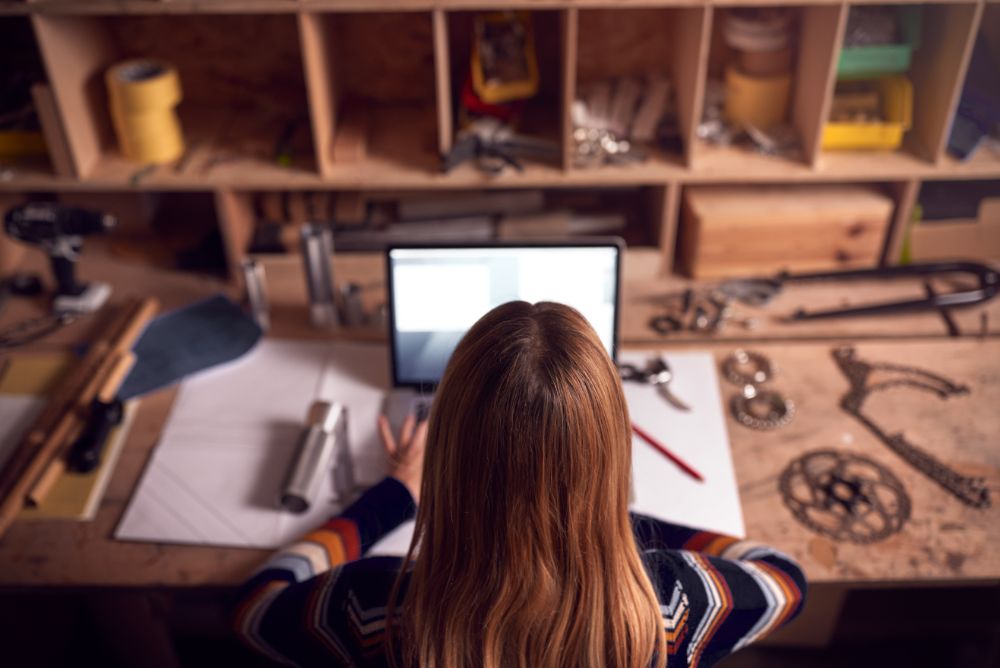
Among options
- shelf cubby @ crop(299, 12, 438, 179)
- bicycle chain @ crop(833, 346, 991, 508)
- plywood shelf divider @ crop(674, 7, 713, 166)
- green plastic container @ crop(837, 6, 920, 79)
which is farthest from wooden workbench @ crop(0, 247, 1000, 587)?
green plastic container @ crop(837, 6, 920, 79)

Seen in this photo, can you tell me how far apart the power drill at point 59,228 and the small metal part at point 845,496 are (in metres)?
1.36

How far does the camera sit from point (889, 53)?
195 cm

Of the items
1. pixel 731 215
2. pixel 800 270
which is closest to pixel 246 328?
pixel 731 215

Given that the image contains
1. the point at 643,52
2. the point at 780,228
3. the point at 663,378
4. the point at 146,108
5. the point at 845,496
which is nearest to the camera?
the point at 845,496

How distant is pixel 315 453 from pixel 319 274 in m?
0.41

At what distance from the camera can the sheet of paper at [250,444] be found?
5.20 ft

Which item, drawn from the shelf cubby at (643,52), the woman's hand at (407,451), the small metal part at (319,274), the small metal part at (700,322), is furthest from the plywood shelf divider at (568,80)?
the woman's hand at (407,451)

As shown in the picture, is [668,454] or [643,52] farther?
[643,52]

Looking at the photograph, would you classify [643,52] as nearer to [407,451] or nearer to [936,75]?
[936,75]

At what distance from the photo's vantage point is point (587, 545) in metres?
1.10

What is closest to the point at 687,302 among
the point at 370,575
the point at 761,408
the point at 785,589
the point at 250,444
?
the point at 761,408

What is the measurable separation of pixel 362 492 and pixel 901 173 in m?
1.24

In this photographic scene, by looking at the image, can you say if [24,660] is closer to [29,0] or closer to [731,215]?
[29,0]

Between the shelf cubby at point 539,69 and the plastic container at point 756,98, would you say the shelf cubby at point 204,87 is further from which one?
the plastic container at point 756,98
